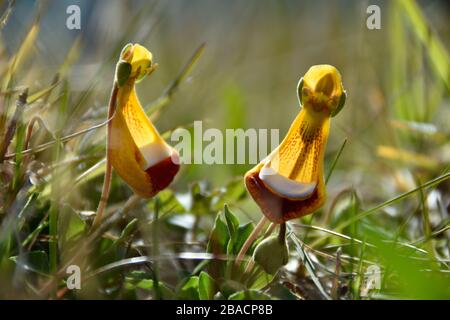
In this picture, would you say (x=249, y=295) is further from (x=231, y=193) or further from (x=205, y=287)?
(x=231, y=193)

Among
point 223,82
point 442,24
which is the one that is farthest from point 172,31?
point 442,24

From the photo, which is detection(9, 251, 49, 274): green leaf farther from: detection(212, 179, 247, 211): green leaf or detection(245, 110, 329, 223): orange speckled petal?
detection(212, 179, 247, 211): green leaf

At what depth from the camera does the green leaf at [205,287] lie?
88 centimetres

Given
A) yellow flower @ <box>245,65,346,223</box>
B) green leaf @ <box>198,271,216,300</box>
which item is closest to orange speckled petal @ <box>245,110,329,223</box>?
yellow flower @ <box>245,65,346,223</box>

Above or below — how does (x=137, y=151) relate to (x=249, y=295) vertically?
above

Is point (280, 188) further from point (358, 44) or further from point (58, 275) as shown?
point (358, 44)

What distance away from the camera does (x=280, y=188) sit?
86cm

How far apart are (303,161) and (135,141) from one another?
206 mm

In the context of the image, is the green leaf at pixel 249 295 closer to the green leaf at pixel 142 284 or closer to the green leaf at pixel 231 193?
the green leaf at pixel 142 284

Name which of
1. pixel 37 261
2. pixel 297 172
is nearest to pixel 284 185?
pixel 297 172

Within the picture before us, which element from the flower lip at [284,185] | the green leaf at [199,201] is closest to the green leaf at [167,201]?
the green leaf at [199,201]

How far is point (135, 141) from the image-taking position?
0.91 metres
